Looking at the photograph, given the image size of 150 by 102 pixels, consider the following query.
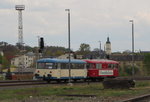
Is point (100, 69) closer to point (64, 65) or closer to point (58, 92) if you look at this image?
point (64, 65)

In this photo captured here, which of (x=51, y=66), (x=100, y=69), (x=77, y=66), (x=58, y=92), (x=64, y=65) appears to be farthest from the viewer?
(x=100, y=69)

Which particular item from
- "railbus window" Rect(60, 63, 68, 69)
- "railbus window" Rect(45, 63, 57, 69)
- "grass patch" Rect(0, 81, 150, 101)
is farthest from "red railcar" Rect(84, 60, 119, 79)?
"grass patch" Rect(0, 81, 150, 101)

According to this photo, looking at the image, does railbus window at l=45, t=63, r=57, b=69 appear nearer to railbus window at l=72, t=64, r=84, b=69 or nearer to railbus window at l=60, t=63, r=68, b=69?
railbus window at l=60, t=63, r=68, b=69

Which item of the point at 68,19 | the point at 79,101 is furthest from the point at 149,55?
the point at 79,101

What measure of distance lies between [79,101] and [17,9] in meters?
87.9

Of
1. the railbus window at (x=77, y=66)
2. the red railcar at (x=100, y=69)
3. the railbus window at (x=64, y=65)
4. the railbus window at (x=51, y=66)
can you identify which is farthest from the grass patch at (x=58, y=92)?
the red railcar at (x=100, y=69)

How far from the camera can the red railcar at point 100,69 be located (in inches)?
2136

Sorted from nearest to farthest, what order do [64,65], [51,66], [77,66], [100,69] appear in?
[51,66] < [64,65] < [77,66] < [100,69]

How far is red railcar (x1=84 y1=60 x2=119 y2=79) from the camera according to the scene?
178ft

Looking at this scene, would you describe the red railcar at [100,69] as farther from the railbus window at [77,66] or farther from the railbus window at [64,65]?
the railbus window at [64,65]

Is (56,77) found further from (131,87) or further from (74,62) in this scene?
(131,87)

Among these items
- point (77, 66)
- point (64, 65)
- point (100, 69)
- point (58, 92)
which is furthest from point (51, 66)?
point (58, 92)

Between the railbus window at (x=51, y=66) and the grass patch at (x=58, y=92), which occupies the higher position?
the railbus window at (x=51, y=66)

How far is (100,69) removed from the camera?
2205 inches
